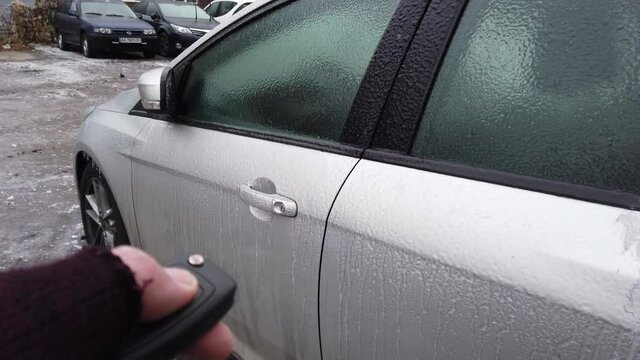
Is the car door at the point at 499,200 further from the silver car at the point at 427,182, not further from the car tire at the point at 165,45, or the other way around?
the car tire at the point at 165,45

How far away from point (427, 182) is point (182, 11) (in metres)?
14.4

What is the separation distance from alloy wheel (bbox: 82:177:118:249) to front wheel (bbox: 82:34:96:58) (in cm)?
1122

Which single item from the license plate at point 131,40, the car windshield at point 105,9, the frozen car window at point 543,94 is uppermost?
the frozen car window at point 543,94

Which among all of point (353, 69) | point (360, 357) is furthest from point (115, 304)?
point (353, 69)

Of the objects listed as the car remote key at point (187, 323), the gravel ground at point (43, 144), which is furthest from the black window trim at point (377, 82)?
the gravel ground at point (43, 144)

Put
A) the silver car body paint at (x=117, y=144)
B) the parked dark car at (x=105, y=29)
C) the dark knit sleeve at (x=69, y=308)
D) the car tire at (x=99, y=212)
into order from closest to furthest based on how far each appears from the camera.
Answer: the dark knit sleeve at (x=69, y=308) → the silver car body paint at (x=117, y=144) → the car tire at (x=99, y=212) → the parked dark car at (x=105, y=29)

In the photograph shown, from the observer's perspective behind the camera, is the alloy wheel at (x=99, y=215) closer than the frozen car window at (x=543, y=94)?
No

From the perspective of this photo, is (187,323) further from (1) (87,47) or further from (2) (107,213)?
(1) (87,47)

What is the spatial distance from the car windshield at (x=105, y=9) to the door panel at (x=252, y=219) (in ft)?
42.9

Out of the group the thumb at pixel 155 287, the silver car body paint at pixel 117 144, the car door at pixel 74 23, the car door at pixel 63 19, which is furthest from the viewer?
the car door at pixel 63 19

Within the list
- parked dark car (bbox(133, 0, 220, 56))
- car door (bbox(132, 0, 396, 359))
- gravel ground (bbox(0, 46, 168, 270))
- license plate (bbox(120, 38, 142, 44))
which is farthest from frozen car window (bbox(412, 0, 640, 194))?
license plate (bbox(120, 38, 142, 44))

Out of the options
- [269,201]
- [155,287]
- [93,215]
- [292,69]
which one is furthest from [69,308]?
[93,215]

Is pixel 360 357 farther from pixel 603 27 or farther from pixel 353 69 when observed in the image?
pixel 603 27

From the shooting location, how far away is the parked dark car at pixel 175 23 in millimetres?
13328
